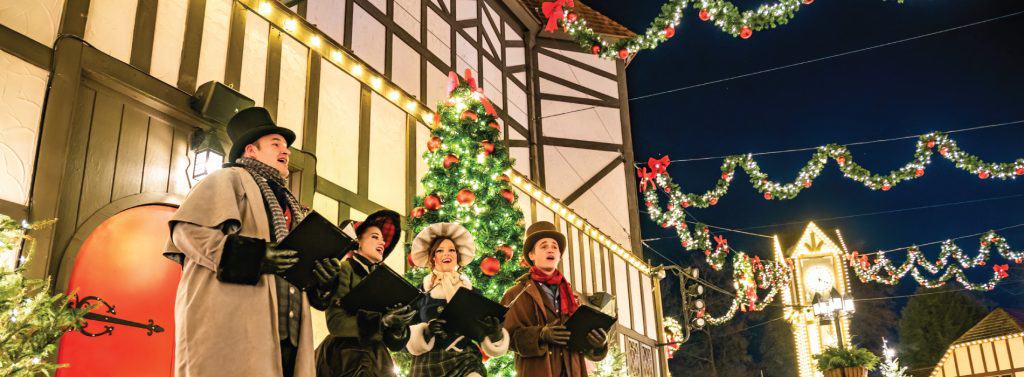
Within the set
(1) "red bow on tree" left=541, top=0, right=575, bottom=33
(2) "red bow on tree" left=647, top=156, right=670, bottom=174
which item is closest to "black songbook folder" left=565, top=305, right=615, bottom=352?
(1) "red bow on tree" left=541, top=0, right=575, bottom=33

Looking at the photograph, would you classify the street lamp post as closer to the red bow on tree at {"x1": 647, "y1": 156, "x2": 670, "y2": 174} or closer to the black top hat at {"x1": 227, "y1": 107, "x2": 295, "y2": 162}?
the red bow on tree at {"x1": 647, "y1": 156, "x2": 670, "y2": 174}

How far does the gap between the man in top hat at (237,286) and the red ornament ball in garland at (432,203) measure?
344 cm

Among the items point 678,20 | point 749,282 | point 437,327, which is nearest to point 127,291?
point 437,327

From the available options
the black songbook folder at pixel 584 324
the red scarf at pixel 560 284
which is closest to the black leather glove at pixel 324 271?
the black songbook folder at pixel 584 324

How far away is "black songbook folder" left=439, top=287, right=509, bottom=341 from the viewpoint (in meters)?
3.87

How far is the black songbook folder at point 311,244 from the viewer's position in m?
2.74

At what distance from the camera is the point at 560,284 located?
16.1ft

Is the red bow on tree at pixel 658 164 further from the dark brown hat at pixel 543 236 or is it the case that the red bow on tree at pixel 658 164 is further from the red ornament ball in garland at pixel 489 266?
the dark brown hat at pixel 543 236

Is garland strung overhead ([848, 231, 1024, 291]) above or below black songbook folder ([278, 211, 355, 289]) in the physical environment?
above

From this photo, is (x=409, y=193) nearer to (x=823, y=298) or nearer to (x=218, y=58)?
(x=218, y=58)

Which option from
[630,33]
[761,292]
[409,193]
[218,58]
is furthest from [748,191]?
[218,58]

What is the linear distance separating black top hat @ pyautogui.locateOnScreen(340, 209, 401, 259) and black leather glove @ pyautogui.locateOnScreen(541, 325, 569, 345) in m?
1.07

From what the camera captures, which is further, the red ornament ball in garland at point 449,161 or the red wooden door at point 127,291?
the red ornament ball in garland at point 449,161

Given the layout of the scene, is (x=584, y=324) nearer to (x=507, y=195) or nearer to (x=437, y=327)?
(x=437, y=327)
